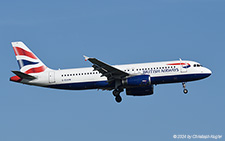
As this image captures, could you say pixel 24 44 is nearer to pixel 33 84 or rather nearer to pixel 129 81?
pixel 33 84

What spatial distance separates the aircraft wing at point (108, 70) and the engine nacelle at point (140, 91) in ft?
14.6

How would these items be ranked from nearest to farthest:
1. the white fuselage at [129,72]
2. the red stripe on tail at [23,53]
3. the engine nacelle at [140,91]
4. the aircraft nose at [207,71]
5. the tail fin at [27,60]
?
the white fuselage at [129,72]
the aircraft nose at [207,71]
the tail fin at [27,60]
the engine nacelle at [140,91]
the red stripe on tail at [23,53]

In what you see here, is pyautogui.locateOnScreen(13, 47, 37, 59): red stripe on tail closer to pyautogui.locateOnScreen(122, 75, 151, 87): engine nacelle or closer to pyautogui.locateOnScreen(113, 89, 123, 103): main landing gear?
pyautogui.locateOnScreen(113, 89, 123, 103): main landing gear

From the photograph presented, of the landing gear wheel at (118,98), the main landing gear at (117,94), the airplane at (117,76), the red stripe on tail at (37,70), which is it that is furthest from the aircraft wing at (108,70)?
the red stripe on tail at (37,70)

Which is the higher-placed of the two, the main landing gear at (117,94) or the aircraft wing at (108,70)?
the aircraft wing at (108,70)

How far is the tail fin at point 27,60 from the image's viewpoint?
5203 cm

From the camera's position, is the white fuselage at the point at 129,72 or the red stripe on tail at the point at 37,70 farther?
the red stripe on tail at the point at 37,70

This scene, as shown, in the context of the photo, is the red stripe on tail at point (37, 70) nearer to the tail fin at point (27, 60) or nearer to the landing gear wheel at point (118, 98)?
the tail fin at point (27, 60)

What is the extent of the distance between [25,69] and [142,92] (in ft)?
49.3

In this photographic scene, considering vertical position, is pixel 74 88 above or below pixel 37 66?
below

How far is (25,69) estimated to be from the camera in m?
52.2

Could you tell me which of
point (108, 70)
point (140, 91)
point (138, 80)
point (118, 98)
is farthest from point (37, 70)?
point (140, 91)

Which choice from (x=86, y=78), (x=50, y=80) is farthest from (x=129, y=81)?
(x=50, y=80)

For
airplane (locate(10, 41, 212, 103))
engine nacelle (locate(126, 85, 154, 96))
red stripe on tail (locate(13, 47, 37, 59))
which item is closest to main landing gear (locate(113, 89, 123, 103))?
airplane (locate(10, 41, 212, 103))
